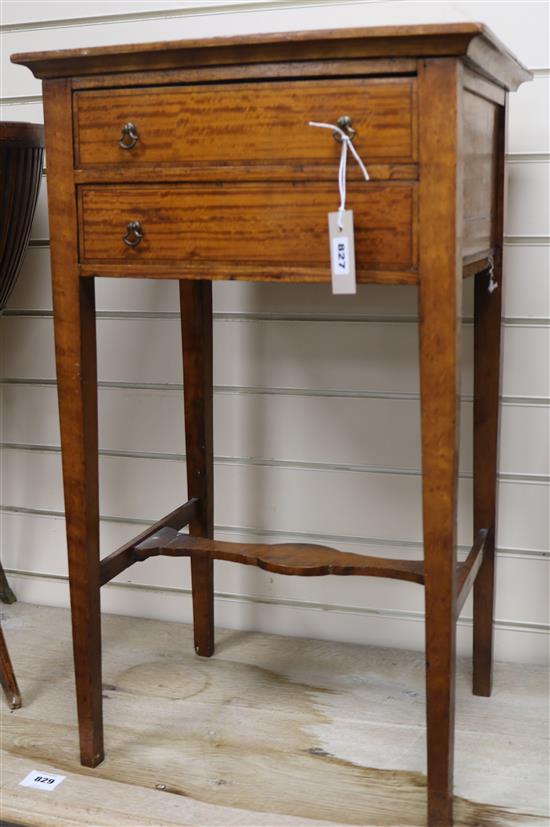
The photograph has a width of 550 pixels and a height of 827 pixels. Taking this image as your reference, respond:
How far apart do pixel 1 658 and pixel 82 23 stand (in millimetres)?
1271

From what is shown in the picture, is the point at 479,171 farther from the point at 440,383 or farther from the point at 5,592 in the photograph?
the point at 5,592

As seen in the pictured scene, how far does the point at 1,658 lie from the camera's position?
5.82 ft

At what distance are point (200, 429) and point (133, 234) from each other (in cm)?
57

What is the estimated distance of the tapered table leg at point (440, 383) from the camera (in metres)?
1.25

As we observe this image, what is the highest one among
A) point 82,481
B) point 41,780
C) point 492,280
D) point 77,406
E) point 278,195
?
point 278,195

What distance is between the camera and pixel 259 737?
5.51 feet

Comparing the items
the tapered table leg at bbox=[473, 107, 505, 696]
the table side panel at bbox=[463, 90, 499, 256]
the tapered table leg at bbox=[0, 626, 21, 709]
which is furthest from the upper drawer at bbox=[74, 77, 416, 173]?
the tapered table leg at bbox=[0, 626, 21, 709]

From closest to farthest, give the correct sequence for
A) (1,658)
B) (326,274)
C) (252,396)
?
(326,274)
(1,658)
(252,396)

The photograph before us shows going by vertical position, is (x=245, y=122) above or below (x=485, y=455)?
above

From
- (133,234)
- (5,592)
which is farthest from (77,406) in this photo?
(5,592)

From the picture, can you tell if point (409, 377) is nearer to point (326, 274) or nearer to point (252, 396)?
point (252, 396)

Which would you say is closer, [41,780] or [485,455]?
[41,780]

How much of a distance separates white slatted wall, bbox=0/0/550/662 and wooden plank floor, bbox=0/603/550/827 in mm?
107

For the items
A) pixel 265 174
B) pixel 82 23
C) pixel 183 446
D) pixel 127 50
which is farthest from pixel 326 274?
pixel 82 23
